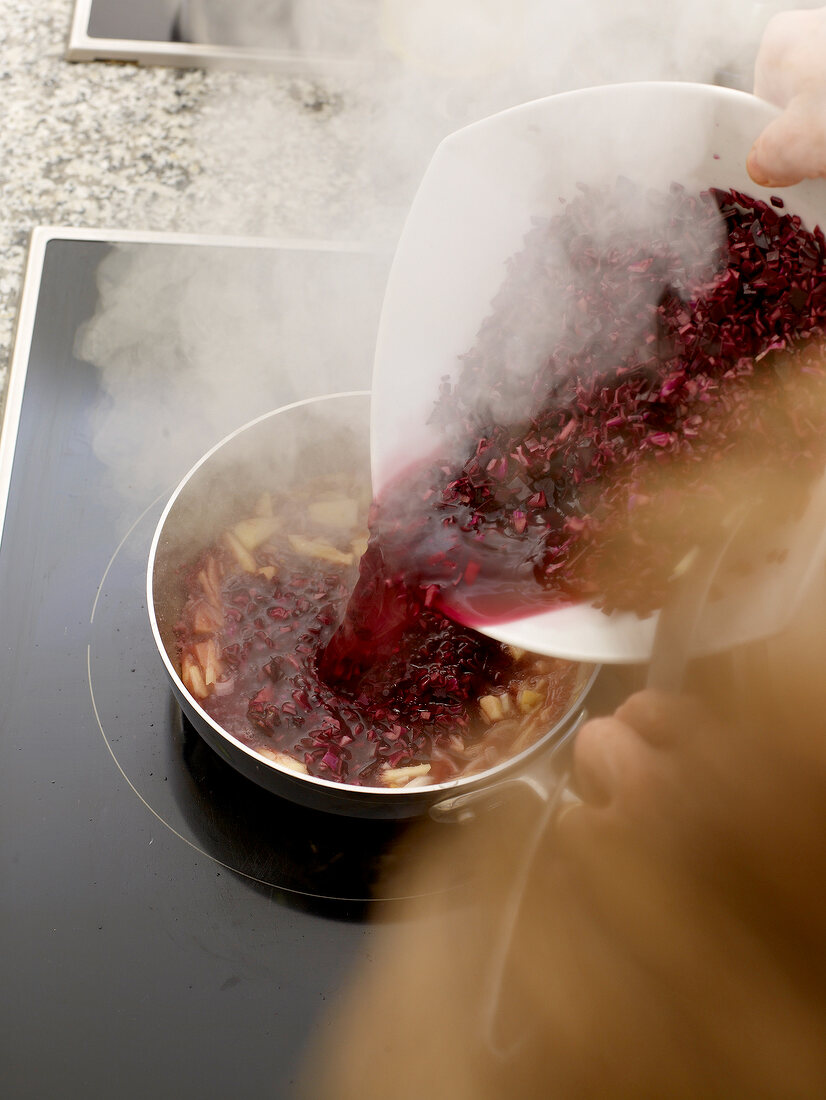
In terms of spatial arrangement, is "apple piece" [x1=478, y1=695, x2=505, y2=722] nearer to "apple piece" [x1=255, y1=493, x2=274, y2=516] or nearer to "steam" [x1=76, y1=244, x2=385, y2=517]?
"apple piece" [x1=255, y1=493, x2=274, y2=516]

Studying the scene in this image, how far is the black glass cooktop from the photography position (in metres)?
1.15

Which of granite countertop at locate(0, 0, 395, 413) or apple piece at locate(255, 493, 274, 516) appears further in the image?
granite countertop at locate(0, 0, 395, 413)

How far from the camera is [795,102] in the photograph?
925mm

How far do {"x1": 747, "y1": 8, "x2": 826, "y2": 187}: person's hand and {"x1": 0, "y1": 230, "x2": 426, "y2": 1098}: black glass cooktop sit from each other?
2.86ft

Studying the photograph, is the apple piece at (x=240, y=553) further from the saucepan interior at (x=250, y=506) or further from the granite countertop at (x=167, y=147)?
the granite countertop at (x=167, y=147)

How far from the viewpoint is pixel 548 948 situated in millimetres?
911

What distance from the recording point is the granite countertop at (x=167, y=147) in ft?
6.00

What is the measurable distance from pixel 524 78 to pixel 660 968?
5.64 feet

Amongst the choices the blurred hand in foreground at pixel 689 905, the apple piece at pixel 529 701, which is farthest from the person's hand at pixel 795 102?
the apple piece at pixel 529 701

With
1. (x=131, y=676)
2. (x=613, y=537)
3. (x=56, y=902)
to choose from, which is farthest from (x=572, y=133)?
(x=56, y=902)

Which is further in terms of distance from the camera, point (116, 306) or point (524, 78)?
point (524, 78)

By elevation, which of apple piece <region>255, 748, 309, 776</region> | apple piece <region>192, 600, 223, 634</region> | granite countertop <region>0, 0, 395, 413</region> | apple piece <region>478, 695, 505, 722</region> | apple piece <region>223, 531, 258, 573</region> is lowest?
apple piece <region>255, 748, 309, 776</region>

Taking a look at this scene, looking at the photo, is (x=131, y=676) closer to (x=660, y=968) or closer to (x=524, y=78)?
(x=660, y=968)

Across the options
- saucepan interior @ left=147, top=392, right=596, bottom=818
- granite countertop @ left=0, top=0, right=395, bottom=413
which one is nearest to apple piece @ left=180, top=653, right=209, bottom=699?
saucepan interior @ left=147, top=392, right=596, bottom=818
